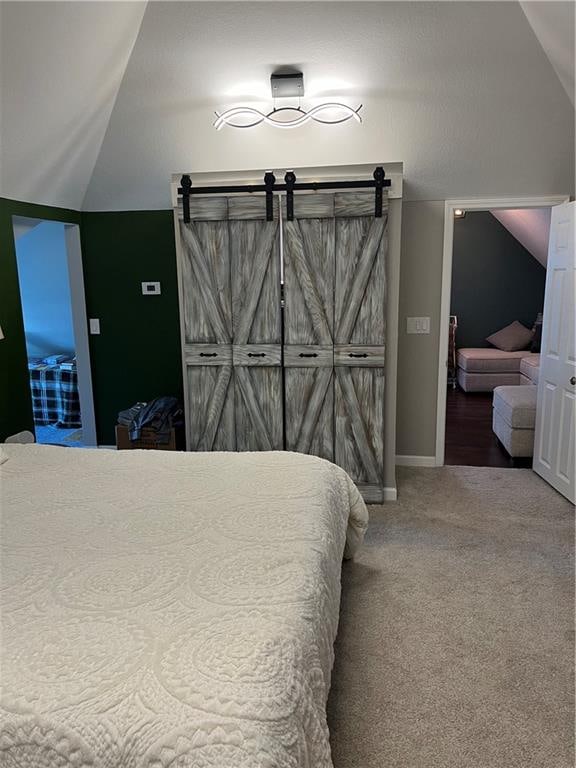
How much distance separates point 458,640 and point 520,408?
8.40 ft

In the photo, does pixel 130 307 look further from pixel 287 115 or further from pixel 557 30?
pixel 557 30

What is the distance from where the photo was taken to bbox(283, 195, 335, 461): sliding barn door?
353 centimetres

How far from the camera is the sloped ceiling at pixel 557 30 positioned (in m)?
2.70

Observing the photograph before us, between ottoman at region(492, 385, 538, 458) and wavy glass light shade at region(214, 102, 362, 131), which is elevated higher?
wavy glass light shade at region(214, 102, 362, 131)

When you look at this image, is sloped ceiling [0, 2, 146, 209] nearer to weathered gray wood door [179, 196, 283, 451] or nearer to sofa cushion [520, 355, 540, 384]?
weathered gray wood door [179, 196, 283, 451]

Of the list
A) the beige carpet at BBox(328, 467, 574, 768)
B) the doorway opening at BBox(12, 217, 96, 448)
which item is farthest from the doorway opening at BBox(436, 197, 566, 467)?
the doorway opening at BBox(12, 217, 96, 448)

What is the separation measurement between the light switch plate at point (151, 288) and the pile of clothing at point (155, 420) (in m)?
0.91

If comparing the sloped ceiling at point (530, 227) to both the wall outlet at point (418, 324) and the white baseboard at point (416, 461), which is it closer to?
the wall outlet at point (418, 324)

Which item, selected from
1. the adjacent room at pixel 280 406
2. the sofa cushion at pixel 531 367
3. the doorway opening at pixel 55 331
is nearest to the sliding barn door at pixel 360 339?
the adjacent room at pixel 280 406

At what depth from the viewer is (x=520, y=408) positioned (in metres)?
4.48

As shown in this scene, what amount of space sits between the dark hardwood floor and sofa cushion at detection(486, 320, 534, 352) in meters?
0.79

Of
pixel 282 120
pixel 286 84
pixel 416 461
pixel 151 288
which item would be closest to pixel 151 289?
pixel 151 288

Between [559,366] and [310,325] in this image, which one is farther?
[559,366]

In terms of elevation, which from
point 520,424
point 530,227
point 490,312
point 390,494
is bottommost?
point 390,494
